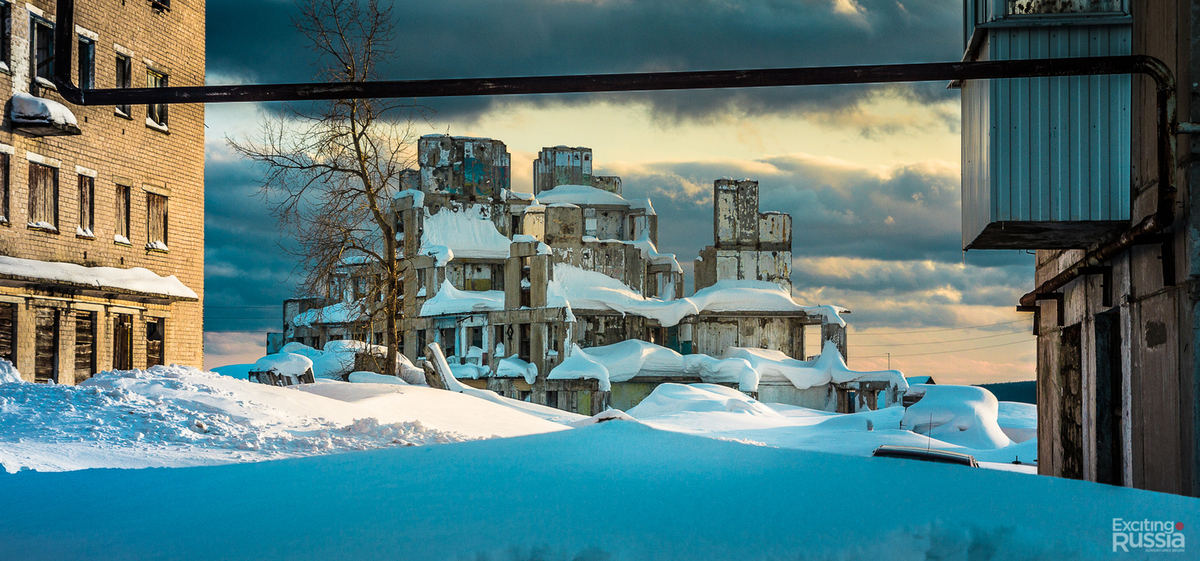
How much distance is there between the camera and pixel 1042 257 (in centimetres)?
1616

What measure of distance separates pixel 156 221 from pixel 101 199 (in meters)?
2.09

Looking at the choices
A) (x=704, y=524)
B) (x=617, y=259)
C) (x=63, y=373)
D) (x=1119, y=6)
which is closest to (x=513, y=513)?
(x=704, y=524)

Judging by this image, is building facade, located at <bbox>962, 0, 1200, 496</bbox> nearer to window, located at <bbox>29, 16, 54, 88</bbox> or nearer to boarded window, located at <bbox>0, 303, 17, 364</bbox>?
boarded window, located at <bbox>0, 303, 17, 364</bbox>

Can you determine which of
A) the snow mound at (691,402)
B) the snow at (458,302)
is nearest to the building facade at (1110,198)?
the snow mound at (691,402)

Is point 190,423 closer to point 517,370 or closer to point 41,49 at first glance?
point 41,49

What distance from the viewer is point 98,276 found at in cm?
2341

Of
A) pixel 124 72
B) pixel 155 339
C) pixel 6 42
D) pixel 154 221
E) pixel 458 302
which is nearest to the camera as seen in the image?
pixel 6 42

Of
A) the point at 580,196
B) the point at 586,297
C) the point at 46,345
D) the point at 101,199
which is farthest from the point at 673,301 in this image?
the point at 46,345

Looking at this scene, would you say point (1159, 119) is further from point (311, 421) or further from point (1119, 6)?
point (311, 421)

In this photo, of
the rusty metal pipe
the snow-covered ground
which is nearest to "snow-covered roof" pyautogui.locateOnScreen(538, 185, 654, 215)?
the snow-covered ground

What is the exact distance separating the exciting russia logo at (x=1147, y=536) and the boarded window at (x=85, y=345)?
74.3ft

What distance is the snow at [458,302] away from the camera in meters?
49.4

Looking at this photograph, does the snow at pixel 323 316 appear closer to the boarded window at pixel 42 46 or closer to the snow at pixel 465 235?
the snow at pixel 465 235

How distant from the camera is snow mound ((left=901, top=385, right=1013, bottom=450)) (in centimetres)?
2945
